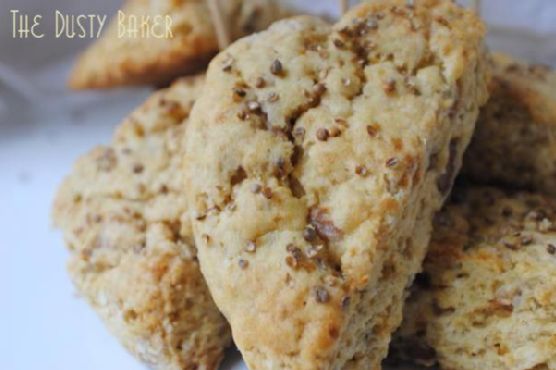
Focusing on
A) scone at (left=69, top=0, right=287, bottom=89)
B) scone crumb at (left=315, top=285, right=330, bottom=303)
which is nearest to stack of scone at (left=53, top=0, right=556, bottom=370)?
scone crumb at (left=315, top=285, right=330, bottom=303)

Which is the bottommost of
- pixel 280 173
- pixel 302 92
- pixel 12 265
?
pixel 12 265

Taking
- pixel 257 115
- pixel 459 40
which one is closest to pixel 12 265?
pixel 257 115

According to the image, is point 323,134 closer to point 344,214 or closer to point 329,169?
point 329,169

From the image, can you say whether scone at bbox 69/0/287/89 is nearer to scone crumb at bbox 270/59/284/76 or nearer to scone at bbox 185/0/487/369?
scone at bbox 185/0/487/369

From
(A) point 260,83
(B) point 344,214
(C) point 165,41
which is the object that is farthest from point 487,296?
(C) point 165,41

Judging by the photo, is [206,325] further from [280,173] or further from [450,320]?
[450,320]

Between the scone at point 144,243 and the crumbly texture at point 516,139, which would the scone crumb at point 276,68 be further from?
the crumbly texture at point 516,139
